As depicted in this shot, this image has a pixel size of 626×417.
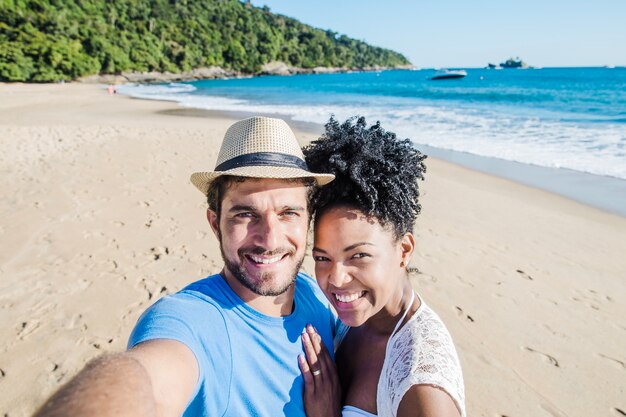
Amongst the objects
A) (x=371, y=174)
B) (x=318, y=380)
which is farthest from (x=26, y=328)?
(x=371, y=174)

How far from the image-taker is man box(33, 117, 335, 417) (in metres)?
1.45

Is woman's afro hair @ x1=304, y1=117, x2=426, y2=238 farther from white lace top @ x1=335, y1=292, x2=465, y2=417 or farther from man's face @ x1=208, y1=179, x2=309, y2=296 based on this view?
white lace top @ x1=335, y1=292, x2=465, y2=417

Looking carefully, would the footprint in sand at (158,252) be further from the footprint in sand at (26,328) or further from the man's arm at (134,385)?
the man's arm at (134,385)

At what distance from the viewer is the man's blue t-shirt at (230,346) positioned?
1558 mm

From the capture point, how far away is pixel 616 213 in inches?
309

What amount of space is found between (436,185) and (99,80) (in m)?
65.5

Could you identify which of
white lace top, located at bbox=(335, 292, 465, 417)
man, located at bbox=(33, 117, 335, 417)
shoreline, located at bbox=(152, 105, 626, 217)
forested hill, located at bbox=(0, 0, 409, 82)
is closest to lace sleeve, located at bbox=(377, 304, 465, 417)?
white lace top, located at bbox=(335, 292, 465, 417)

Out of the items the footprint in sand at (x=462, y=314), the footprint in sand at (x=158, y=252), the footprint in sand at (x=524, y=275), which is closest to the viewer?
the footprint in sand at (x=462, y=314)

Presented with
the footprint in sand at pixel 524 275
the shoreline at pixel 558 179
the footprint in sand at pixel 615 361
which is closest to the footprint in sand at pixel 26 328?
the footprint in sand at pixel 615 361

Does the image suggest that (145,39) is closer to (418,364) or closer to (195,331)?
(195,331)

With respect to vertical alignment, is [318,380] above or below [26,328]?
above

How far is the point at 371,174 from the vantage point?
207 cm

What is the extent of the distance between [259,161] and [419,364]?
3.72ft

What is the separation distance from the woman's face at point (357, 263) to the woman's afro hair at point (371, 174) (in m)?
0.07
